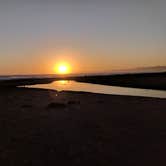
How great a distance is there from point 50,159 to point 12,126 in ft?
17.1

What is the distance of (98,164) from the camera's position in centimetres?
785

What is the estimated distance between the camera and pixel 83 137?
10703 mm

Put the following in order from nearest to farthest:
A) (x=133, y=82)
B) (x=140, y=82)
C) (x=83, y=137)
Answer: (x=83, y=137), (x=140, y=82), (x=133, y=82)

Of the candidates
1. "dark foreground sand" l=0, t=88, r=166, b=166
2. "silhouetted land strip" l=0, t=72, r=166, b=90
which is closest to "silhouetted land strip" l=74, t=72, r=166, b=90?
"silhouetted land strip" l=0, t=72, r=166, b=90

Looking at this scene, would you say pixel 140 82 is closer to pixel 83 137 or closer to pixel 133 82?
pixel 133 82

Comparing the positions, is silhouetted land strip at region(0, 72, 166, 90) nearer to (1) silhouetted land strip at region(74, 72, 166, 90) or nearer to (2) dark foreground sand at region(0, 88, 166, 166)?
(1) silhouetted land strip at region(74, 72, 166, 90)

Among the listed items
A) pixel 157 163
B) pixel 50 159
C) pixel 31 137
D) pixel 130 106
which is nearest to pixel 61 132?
pixel 31 137

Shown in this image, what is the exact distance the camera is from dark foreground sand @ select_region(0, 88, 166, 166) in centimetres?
824

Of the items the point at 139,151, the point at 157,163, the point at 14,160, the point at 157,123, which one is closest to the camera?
the point at 157,163

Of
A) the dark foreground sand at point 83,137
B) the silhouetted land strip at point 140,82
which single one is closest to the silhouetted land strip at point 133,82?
the silhouetted land strip at point 140,82

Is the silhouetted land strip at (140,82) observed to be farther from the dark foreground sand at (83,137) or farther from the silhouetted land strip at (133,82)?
the dark foreground sand at (83,137)

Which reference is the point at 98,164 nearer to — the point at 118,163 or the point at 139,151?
the point at 118,163

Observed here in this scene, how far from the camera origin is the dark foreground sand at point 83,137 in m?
8.24

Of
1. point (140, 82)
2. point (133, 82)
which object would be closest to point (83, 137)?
point (140, 82)
